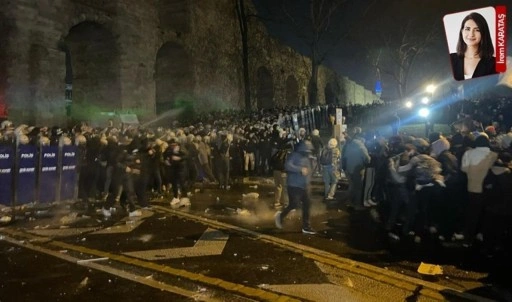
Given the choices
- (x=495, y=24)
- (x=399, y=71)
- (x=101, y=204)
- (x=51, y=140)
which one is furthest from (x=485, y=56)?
(x=399, y=71)

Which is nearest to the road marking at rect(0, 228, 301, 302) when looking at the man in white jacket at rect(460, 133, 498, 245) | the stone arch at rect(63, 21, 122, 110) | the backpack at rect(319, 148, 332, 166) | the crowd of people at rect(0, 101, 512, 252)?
the crowd of people at rect(0, 101, 512, 252)

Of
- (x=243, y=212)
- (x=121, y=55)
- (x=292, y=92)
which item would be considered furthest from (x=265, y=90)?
(x=243, y=212)

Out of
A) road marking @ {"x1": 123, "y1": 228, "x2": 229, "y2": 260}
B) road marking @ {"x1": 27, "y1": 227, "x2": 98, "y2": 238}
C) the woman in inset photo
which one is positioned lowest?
road marking @ {"x1": 123, "y1": 228, "x2": 229, "y2": 260}

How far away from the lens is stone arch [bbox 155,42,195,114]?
81.4 feet

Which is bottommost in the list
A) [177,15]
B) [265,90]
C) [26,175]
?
[26,175]

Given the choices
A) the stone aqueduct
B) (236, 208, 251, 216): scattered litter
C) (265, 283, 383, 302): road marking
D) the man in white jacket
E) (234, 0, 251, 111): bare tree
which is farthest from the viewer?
(234, 0, 251, 111): bare tree

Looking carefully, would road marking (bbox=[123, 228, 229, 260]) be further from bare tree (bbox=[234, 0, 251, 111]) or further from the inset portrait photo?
bare tree (bbox=[234, 0, 251, 111])

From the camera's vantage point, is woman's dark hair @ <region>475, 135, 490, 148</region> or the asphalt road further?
woman's dark hair @ <region>475, 135, 490, 148</region>

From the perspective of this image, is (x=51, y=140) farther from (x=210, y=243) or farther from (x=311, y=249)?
(x=311, y=249)

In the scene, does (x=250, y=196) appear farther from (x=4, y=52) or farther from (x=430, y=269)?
(x=4, y=52)

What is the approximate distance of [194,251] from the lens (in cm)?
732

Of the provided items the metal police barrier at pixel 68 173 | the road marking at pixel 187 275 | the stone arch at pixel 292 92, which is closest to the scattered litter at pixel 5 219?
the road marking at pixel 187 275

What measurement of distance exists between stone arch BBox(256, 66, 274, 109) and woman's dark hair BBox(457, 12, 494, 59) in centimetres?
2624

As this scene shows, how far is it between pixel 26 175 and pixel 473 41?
9.59 meters
